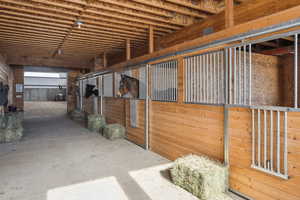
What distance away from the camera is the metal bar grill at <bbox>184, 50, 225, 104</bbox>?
254cm

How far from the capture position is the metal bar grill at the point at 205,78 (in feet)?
Answer: 8.34

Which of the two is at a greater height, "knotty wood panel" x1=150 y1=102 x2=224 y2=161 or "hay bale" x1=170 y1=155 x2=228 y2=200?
"knotty wood panel" x1=150 y1=102 x2=224 y2=161

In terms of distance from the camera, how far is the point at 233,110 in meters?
2.33

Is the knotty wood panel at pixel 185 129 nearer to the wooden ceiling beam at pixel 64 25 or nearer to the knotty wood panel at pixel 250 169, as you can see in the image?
the knotty wood panel at pixel 250 169

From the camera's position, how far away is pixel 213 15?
11.6 feet

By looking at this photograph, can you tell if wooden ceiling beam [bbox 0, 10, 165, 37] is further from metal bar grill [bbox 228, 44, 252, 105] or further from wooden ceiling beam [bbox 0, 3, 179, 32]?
metal bar grill [bbox 228, 44, 252, 105]

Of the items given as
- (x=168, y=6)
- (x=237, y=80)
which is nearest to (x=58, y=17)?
(x=168, y=6)

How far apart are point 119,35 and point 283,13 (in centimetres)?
360

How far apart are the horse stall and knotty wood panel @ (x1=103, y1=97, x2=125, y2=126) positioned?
0.89 metres

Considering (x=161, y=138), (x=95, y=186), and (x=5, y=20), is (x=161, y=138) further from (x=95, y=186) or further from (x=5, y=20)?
(x=5, y=20)

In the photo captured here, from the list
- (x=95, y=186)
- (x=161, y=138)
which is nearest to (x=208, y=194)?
(x=95, y=186)

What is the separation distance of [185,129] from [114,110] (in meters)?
3.10

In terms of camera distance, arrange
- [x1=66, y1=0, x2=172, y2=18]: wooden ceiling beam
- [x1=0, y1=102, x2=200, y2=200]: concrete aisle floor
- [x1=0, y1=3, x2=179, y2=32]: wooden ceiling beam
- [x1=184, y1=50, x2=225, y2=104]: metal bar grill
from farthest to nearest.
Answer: [x1=0, y1=3, x2=179, y2=32]: wooden ceiling beam
[x1=66, y1=0, x2=172, y2=18]: wooden ceiling beam
[x1=184, y1=50, x2=225, y2=104]: metal bar grill
[x1=0, y1=102, x2=200, y2=200]: concrete aisle floor

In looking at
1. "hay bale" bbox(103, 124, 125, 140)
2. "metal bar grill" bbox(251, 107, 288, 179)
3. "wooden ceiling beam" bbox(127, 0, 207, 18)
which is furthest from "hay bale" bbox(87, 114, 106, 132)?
"metal bar grill" bbox(251, 107, 288, 179)
